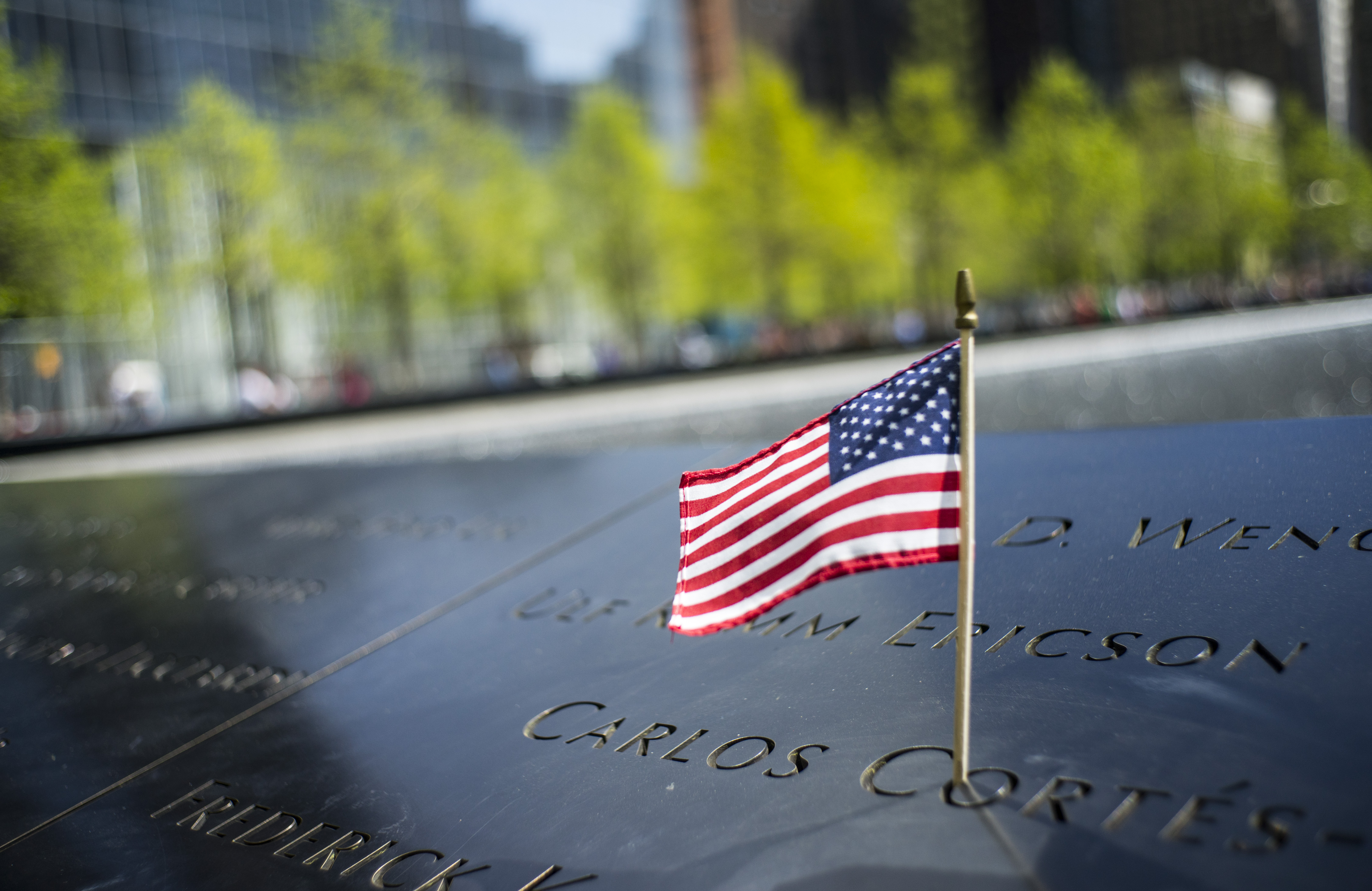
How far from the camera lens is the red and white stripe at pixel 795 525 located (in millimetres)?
2451

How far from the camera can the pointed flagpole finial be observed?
87.7 inches

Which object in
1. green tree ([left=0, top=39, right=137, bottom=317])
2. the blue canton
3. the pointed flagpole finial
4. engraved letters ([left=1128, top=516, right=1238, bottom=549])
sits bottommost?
engraved letters ([left=1128, top=516, right=1238, bottom=549])

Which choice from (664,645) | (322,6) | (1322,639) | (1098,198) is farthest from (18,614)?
(1098,198)

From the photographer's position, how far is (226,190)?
28.8m

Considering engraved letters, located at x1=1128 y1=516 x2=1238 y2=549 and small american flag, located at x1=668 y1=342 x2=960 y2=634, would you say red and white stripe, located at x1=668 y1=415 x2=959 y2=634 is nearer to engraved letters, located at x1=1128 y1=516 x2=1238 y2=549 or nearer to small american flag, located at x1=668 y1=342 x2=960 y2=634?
small american flag, located at x1=668 y1=342 x2=960 y2=634

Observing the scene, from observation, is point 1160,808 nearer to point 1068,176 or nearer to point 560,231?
point 560,231

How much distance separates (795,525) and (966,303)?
26.3 inches

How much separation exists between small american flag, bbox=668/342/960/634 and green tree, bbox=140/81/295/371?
2757 cm

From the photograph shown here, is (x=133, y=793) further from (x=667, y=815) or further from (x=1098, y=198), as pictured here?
(x=1098, y=198)

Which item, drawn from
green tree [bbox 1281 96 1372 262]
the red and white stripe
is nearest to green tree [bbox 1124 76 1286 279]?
green tree [bbox 1281 96 1372 262]

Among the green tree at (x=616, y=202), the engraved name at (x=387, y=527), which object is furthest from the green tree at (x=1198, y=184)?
the engraved name at (x=387, y=527)

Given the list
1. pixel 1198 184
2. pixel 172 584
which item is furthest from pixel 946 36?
pixel 172 584

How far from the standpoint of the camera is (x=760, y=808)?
2705mm

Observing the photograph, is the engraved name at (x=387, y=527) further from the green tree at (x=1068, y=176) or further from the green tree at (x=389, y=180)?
the green tree at (x=1068, y=176)
